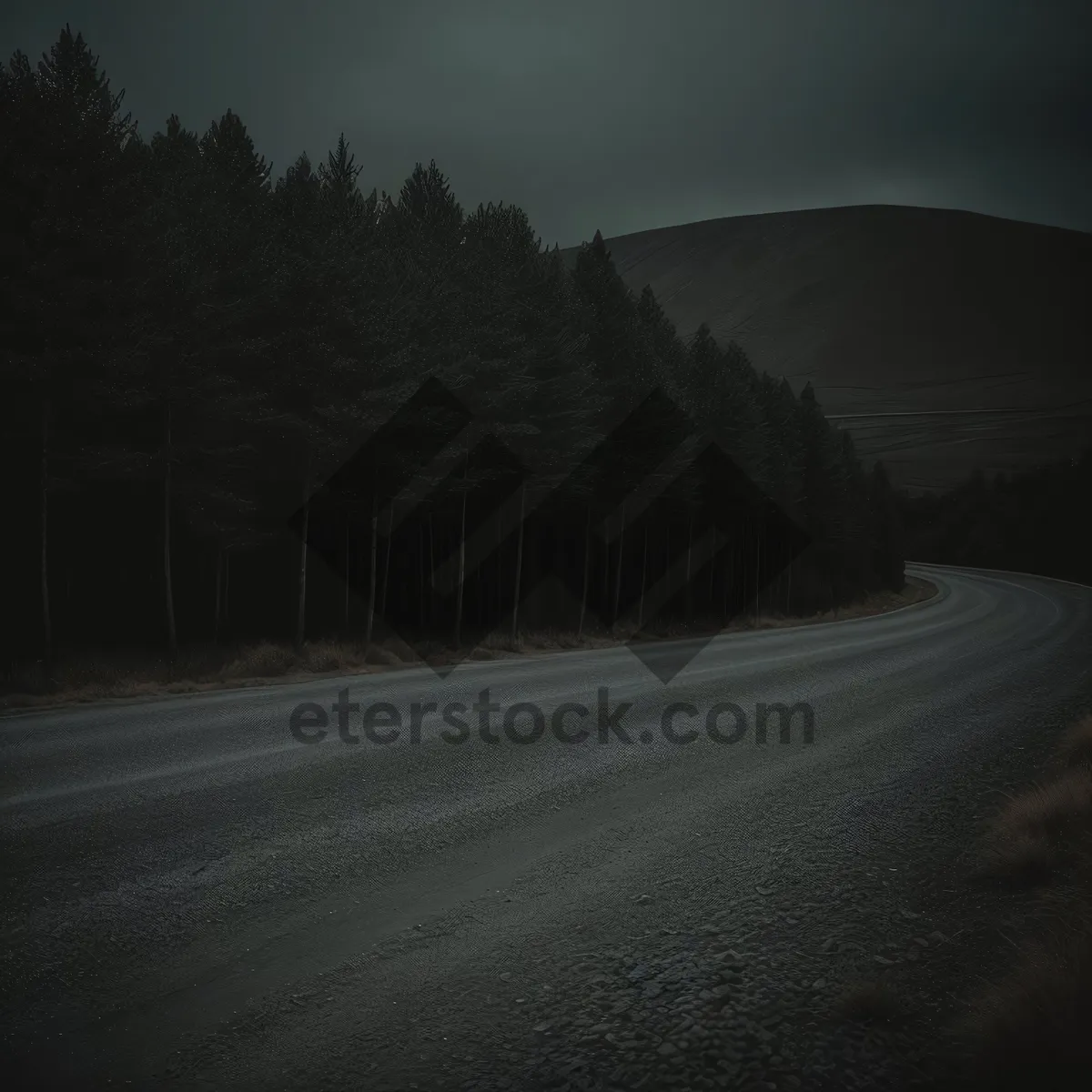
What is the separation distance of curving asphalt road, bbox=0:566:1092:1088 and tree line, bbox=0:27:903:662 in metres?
10.5

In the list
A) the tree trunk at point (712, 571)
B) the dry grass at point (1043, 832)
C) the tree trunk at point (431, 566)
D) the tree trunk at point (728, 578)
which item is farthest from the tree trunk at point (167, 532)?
the tree trunk at point (728, 578)

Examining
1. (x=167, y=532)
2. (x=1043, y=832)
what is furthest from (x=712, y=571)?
(x=1043, y=832)

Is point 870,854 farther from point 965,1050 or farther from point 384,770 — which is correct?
point 384,770

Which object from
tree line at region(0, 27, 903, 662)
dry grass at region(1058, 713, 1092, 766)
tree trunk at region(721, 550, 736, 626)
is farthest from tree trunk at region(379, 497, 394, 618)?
tree trunk at region(721, 550, 736, 626)

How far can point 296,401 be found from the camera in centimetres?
1978

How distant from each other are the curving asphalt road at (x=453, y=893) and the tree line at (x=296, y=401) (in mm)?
10545

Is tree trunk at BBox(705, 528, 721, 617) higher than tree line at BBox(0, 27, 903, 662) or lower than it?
lower

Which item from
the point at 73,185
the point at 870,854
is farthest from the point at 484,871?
the point at 73,185

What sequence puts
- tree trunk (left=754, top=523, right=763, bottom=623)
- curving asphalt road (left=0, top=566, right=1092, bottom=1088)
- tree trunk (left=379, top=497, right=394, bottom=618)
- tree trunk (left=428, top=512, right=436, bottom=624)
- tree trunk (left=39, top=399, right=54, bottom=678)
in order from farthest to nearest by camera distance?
1. tree trunk (left=754, top=523, right=763, bottom=623)
2. tree trunk (left=428, top=512, right=436, bottom=624)
3. tree trunk (left=379, top=497, right=394, bottom=618)
4. tree trunk (left=39, top=399, right=54, bottom=678)
5. curving asphalt road (left=0, top=566, right=1092, bottom=1088)

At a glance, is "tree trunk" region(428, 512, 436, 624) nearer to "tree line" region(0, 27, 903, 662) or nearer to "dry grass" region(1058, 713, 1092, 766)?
"tree line" region(0, 27, 903, 662)

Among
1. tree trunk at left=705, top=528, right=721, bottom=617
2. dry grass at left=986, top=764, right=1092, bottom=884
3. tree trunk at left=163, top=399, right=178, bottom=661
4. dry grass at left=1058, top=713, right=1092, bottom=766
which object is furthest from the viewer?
tree trunk at left=705, top=528, right=721, bottom=617

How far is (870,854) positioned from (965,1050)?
2.37 meters

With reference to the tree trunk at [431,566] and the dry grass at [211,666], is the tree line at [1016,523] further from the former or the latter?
the dry grass at [211,666]

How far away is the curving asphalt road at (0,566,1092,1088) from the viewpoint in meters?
2.99
